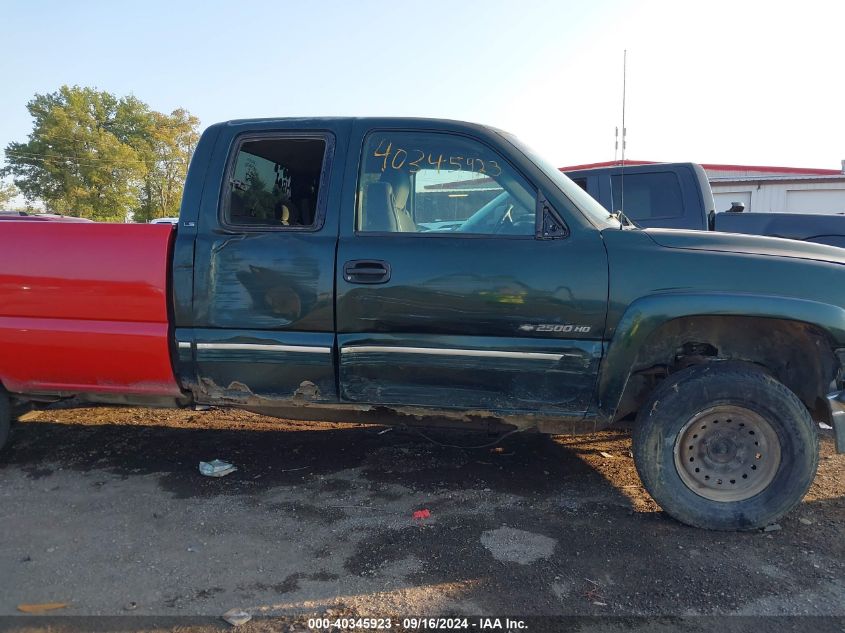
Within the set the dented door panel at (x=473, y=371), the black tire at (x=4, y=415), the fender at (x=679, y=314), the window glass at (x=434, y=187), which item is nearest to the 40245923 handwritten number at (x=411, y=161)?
the window glass at (x=434, y=187)

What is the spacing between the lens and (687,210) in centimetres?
662

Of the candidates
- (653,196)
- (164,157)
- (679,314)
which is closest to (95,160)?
(164,157)

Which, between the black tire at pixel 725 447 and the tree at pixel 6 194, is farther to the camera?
the tree at pixel 6 194

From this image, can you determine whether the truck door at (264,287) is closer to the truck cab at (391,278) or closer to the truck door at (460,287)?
the truck cab at (391,278)

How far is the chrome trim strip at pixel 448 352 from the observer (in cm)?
315

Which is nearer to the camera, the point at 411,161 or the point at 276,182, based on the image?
the point at 411,161

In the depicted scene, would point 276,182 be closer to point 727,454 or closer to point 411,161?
point 411,161

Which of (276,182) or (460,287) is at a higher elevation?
(276,182)

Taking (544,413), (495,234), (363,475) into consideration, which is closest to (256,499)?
(363,475)

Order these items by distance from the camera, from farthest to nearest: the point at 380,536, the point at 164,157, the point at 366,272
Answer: the point at 164,157, the point at 366,272, the point at 380,536

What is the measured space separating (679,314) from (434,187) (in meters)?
1.47

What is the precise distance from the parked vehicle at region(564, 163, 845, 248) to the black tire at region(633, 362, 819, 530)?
383 centimetres

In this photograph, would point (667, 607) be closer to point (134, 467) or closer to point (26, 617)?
point (26, 617)

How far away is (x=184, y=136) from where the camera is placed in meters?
42.6
